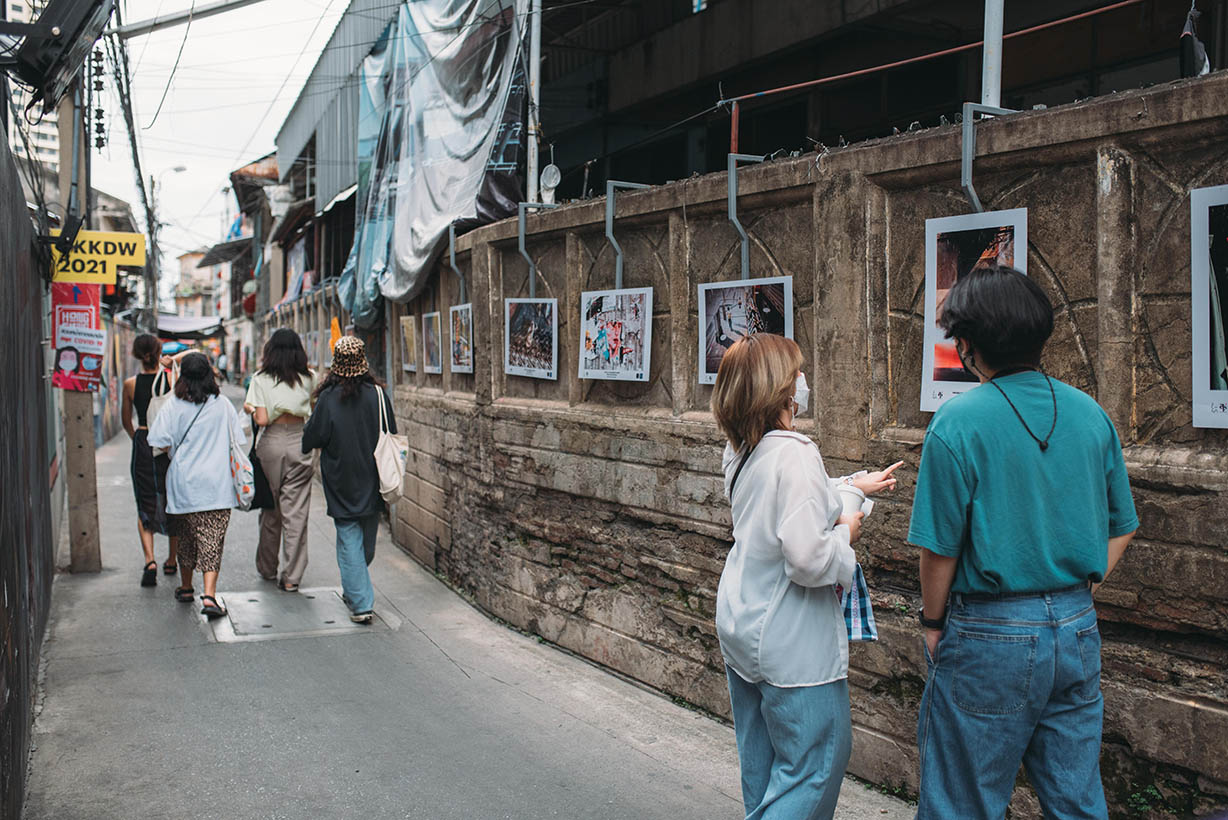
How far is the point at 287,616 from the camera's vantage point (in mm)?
7359

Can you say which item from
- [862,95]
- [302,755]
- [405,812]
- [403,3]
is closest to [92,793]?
[302,755]

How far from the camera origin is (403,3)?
34.3ft

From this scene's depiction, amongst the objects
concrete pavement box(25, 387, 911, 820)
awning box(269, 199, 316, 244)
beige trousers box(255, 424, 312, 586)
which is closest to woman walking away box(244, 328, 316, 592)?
beige trousers box(255, 424, 312, 586)

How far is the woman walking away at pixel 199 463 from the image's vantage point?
24.1 ft

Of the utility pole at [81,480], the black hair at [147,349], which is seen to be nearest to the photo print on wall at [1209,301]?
the black hair at [147,349]

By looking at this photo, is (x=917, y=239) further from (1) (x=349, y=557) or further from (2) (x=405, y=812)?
(1) (x=349, y=557)

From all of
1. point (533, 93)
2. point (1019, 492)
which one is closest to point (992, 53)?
point (1019, 492)

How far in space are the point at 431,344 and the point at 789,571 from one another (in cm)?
701

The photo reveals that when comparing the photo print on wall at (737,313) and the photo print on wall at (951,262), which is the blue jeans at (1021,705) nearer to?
the photo print on wall at (951,262)

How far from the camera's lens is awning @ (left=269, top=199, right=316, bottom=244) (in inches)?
843

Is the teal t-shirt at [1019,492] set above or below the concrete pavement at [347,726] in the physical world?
above

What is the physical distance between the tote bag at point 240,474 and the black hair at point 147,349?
1.19 meters

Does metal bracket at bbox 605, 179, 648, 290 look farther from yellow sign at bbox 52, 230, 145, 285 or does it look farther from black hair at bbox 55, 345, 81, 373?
black hair at bbox 55, 345, 81, 373

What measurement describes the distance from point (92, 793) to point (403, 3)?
8.42 m
